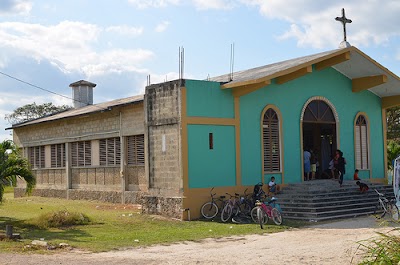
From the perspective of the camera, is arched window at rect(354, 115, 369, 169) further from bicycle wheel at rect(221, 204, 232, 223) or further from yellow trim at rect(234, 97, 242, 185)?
bicycle wheel at rect(221, 204, 232, 223)

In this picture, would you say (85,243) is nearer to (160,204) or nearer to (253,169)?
(160,204)

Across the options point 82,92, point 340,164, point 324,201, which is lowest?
point 324,201

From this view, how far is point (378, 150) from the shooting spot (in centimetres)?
2459

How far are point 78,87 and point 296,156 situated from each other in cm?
1963

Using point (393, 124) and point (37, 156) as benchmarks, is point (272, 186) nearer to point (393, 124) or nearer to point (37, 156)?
point (37, 156)

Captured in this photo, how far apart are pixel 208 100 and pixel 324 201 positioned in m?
5.14

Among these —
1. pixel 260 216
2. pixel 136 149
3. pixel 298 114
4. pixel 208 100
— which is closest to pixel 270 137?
pixel 298 114

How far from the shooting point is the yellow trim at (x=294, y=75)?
19.7 meters

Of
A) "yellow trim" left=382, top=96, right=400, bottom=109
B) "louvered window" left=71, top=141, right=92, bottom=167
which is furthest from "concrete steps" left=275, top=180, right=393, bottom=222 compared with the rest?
"louvered window" left=71, top=141, right=92, bottom=167

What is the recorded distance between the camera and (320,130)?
79.5 feet

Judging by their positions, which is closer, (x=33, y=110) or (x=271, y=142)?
(x=271, y=142)

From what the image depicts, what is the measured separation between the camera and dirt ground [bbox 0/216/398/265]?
35.2 ft

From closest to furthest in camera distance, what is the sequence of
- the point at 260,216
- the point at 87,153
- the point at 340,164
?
the point at 260,216 < the point at 340,164 < the point at 87,153

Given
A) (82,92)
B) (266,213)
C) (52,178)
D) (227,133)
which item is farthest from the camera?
(82,92)
